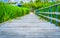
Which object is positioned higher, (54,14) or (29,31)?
(29,31)

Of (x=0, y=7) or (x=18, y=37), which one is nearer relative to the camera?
(x=18, y=37)

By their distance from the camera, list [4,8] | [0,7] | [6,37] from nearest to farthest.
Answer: [6,37], [0,7], [4,8]

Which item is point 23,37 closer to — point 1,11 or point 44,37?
point 44,37

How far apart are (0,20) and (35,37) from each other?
6.03 metres

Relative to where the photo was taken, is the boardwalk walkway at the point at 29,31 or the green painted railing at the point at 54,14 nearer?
the boardwalk walkway at the point at 29,31

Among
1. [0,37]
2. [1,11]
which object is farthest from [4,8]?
[0,37]

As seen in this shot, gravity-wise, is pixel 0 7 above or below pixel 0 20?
above

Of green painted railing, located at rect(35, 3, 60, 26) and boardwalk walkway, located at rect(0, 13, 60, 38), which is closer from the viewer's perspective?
boardwalk walkway, located at rect(0, 13, 60, 38)

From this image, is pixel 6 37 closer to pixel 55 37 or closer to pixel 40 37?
pixel 40 37

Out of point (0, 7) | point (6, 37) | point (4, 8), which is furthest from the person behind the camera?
point (4, 8)

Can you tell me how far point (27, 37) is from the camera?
6527 mm

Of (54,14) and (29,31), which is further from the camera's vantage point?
(54,14)

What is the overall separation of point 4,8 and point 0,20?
1027mm

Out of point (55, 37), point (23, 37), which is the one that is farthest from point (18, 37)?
point (55, 37)
